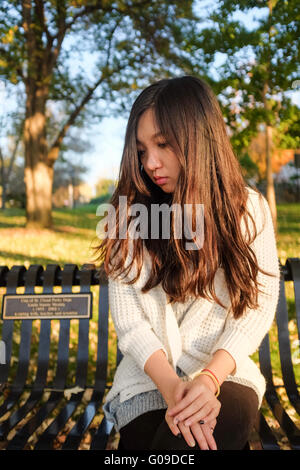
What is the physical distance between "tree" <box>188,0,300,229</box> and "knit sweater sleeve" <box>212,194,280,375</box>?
2.93 m

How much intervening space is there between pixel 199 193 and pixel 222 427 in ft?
2.74

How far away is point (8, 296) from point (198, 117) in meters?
1.45

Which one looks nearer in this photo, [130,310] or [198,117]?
[198,117]

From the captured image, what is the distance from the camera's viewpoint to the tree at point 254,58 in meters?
4.47

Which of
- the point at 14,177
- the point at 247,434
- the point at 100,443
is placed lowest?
the point at 100,443

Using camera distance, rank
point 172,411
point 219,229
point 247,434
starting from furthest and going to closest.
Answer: point 219,229, point 247,434, point 172,411

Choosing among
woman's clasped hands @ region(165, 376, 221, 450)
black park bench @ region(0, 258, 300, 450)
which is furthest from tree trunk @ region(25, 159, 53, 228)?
woman's clasped hands @ region(165, 376, 221, 450)

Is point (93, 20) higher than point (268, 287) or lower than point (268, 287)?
higher

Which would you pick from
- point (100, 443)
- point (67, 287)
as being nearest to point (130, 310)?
point (100, 443)

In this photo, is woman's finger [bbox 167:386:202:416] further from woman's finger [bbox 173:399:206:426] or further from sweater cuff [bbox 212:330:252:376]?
sweater cuff [bbox 212:330:252:376]

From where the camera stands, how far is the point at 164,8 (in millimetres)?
9812

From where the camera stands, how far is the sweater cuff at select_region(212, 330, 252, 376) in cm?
172

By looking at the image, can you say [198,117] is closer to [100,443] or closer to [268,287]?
[268,287]

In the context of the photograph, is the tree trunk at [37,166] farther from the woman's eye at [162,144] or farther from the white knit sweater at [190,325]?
the woman's eye at [162,144]
